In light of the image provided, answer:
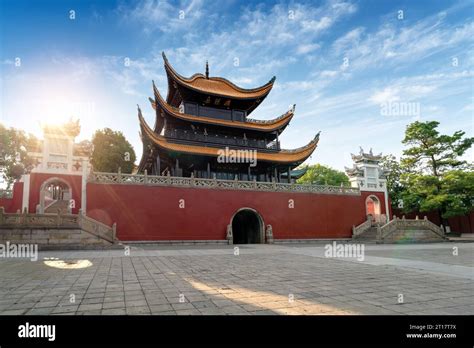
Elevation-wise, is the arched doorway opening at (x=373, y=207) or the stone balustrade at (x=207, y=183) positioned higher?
the stone balustrade at (x=207, y=183)

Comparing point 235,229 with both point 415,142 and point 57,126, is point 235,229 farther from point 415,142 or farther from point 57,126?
point 415,142

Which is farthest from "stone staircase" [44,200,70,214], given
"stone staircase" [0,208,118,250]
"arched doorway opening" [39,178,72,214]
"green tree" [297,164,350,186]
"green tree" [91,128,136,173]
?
"green tree" [297,164,350,186]

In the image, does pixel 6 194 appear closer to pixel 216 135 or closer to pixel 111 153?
pixel 111 153

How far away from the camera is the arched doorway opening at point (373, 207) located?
20984 millimetres

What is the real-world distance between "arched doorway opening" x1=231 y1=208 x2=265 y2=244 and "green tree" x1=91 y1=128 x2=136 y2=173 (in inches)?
511

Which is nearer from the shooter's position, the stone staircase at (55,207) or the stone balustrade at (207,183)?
the stone balustrade at (207,183)

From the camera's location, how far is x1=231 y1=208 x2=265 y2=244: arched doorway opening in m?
17.7

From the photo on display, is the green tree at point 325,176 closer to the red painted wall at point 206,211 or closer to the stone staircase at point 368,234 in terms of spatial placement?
the red painted wall at point 206,211

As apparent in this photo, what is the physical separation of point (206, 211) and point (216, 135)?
6562mm

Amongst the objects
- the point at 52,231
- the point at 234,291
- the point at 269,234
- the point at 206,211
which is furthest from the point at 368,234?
the point at 234,291

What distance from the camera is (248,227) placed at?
1947cm

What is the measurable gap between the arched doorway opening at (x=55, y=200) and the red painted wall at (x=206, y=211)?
1501 mm

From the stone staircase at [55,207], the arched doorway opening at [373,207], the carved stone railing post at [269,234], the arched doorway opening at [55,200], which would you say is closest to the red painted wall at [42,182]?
the arched doorway opening at [55,200]

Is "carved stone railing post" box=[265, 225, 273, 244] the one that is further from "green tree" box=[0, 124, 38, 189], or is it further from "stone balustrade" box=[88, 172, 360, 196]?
"green tree" box=[0, 124, 38, 189]
